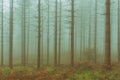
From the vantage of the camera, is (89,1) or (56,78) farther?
(89,1)

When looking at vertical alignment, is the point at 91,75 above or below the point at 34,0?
below

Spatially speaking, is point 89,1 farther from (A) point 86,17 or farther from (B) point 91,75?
(B) point 91,75

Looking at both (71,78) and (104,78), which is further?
(71,78)

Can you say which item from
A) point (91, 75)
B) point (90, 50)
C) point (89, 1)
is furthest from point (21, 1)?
point (91, 75)

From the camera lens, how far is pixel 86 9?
140 ft

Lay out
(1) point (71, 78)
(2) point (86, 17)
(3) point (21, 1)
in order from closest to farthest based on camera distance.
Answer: (1) point (71, 78)
(3) point (21, 1)
(2) point (86, 17)

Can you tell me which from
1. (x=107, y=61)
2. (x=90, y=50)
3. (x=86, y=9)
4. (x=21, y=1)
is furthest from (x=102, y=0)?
(x=107, y=61)

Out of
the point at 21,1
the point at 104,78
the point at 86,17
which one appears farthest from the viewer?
the point at 86,17

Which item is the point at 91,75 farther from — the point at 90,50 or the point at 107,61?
the point at 90,50

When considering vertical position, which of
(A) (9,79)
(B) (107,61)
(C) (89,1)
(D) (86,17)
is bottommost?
(A) (9,79)

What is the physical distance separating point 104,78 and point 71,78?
2.00 metres

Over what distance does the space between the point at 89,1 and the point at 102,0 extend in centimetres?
513

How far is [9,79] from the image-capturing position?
15.8m

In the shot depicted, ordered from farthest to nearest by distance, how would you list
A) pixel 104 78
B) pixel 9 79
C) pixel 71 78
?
1. pixel 9 79
2. pixel 71 78
3. pixel 104 78
